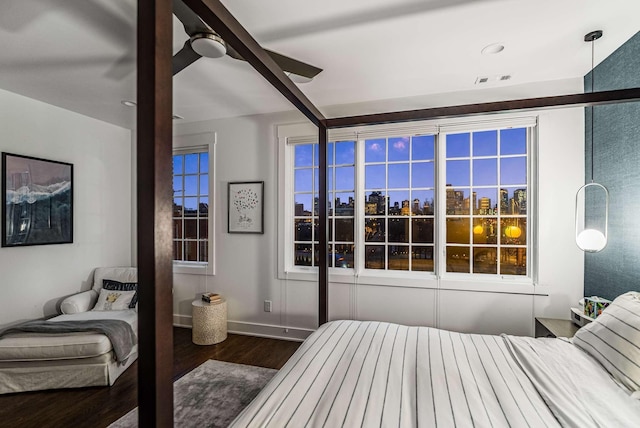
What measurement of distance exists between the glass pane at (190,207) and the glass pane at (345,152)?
6.68 feet

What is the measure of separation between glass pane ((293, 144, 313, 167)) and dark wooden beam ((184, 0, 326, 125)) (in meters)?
1.67

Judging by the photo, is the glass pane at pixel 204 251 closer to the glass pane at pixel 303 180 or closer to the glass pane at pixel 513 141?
the glass pane at pixel 303 180

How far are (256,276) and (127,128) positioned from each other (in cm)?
269

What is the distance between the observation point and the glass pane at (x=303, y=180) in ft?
11.7

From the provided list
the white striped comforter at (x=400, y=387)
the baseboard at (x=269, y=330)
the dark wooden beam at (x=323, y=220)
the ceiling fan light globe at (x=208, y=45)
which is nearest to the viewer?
the white striped comforter at (x=400, y=387)

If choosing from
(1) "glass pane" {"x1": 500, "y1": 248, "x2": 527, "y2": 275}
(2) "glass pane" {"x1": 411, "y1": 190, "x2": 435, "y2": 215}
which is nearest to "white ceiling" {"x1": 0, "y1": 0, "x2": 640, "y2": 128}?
(2) "glass pane" {"x1": 411, "y1": 190, "x2": 435, "y2": 215}

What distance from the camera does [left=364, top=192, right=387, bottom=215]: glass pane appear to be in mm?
3342

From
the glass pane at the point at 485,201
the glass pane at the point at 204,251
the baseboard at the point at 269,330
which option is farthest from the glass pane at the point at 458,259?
the glass pane at the point at 204,251

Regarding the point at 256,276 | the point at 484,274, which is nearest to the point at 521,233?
the point at 484,274

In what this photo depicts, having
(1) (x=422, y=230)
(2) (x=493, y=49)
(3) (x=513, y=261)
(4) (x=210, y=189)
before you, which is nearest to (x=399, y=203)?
(1) (x=422, y=230)

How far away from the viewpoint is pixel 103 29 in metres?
1.96

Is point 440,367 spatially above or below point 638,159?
below

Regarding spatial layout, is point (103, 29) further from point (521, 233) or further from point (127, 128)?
point (521, 233)

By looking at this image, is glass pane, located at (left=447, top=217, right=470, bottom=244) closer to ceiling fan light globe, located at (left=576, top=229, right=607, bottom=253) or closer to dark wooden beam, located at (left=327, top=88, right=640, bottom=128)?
ceiling fan light globe, located at (left=576, top=229, right=607, bottom=253)
